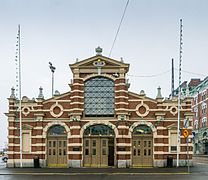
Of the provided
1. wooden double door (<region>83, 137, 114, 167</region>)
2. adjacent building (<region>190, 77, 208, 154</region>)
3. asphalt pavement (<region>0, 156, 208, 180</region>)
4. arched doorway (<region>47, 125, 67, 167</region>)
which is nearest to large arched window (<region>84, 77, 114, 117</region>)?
wooden double door (<region>83, 137, 114, 167</region>)

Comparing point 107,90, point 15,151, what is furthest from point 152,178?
point 15,151

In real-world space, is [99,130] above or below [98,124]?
below

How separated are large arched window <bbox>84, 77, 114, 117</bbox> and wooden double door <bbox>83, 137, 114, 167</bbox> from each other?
245cm

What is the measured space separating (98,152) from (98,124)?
8.60 ft

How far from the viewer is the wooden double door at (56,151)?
39812 mm

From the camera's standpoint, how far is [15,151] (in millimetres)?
39969

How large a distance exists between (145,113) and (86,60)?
24.6ft

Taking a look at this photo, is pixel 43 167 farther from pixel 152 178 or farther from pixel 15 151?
pixel 152 178

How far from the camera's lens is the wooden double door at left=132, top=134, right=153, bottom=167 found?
130 feet

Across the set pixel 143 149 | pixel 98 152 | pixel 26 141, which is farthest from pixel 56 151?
pixel 143 149

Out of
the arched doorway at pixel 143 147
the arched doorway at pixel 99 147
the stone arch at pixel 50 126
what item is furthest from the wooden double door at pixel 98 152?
the arched doorway at pixel 143 147

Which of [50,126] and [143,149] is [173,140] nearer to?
[143,149]

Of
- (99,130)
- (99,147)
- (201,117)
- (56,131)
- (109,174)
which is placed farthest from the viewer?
(201,117)

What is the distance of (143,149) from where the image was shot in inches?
1561
